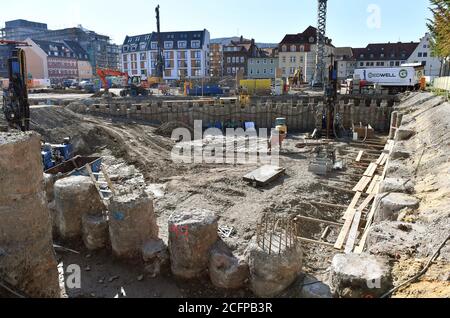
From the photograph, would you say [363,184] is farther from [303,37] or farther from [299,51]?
[303,37]

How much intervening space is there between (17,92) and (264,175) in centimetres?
908

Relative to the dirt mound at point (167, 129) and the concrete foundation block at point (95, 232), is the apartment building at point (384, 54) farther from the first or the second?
the concrete foundation block at point (95, 232)

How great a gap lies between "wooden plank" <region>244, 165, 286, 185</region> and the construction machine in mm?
8288

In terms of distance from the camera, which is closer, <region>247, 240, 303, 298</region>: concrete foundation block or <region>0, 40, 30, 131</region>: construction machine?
<region>247, 240, 303, 298</region>: concrete foundation block

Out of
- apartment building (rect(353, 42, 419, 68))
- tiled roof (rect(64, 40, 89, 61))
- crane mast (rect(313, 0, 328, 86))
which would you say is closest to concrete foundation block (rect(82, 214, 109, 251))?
crane mast (rect(313, 0, 328, 86))

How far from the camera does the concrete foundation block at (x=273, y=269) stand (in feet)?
16.1

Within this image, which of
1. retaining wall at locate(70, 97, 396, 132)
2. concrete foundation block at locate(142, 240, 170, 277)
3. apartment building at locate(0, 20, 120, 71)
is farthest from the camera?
apartment building at locate(0, 20, 120, 71)

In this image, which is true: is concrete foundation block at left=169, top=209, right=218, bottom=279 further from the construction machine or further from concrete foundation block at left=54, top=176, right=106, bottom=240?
the construction machine

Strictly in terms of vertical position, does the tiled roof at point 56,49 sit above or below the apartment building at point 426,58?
above

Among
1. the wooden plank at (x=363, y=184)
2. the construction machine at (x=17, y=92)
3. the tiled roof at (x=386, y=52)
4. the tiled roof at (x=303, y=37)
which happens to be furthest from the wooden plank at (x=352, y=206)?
the tiled roof at (x=386, y=52)

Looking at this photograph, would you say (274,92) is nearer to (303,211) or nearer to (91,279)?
(303,211)

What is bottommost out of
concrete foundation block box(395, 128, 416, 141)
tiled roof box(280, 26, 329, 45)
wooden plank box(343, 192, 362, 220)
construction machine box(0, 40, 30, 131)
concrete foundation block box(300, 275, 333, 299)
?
wooden plank box(343, 192, 362, 220)

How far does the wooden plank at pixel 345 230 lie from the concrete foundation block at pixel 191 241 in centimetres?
297

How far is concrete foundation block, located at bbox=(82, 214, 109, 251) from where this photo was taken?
6.76 m
